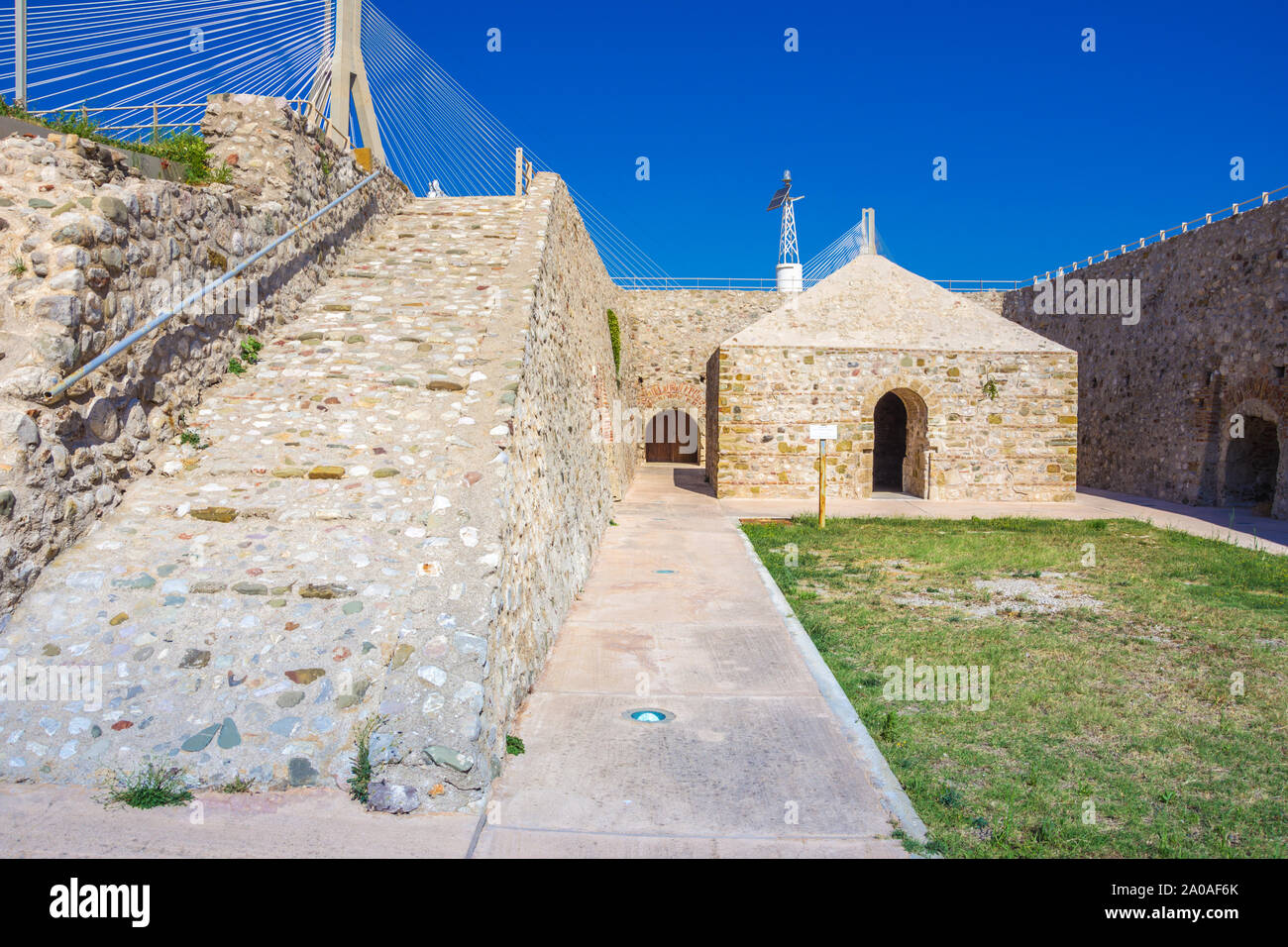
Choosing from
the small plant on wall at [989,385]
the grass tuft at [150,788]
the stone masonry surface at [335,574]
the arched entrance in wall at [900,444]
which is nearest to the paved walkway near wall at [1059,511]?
the arched entrance in wall at [900,444]

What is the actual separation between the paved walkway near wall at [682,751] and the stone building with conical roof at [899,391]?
982 centimetres

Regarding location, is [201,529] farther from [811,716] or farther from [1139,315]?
[1139,315]

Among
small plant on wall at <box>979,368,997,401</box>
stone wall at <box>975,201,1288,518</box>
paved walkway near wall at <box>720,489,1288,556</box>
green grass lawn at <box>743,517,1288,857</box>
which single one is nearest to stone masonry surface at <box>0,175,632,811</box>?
green grass lawn at <box>743,517,1288,857</box>

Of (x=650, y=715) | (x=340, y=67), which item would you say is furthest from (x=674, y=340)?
(x=650, y=715)

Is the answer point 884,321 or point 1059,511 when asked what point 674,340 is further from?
point 1059,511

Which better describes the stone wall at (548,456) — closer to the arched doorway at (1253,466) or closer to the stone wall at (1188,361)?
the stone wall at (1188,361)

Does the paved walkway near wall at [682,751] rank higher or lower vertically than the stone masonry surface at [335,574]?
lower

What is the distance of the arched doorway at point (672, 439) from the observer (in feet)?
95.0

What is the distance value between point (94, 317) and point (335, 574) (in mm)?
2507

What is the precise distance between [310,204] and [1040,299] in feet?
75.9

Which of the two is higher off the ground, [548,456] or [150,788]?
[548,456]

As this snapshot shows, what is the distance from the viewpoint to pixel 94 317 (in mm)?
5301

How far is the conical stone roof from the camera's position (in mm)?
17203
